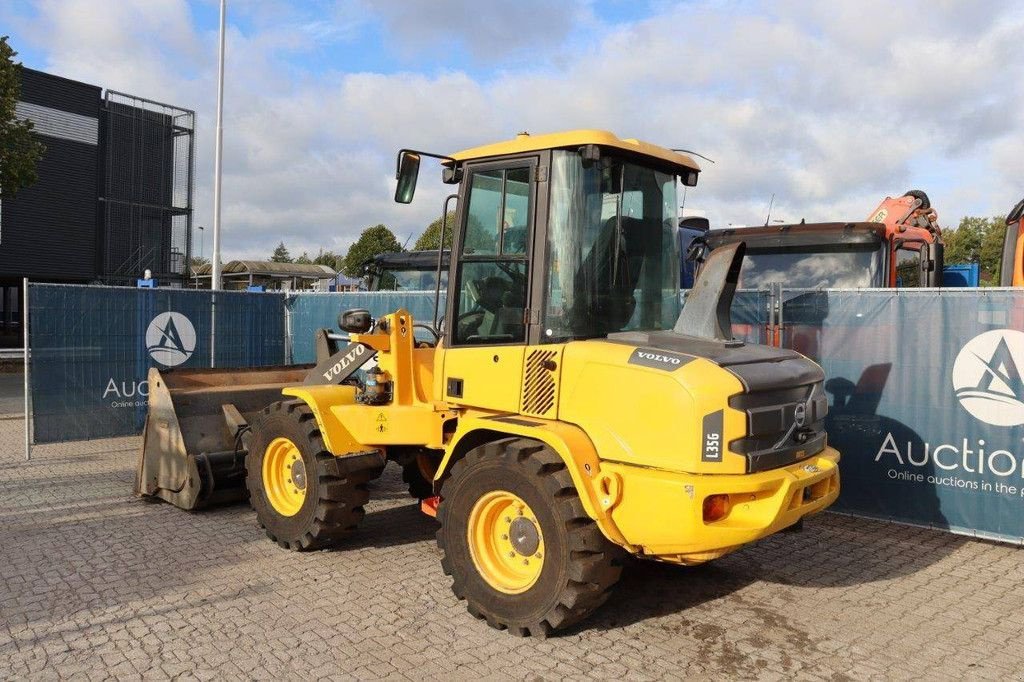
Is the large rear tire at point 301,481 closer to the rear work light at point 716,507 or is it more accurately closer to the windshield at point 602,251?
the windshield at point 602,251

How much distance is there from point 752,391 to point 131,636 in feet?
11.9

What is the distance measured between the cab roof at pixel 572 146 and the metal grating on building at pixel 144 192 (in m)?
27.7

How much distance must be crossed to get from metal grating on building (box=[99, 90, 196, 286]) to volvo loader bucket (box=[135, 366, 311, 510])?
956 inches

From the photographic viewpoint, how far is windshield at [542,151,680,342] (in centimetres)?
446

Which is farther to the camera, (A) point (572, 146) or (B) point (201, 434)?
(B) point (201, 434)

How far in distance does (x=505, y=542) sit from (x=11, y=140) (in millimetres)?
15874

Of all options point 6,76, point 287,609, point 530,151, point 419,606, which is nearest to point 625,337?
point 530,151

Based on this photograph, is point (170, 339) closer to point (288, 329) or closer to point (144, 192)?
point (288, 329)

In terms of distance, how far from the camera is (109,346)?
9.91 metres

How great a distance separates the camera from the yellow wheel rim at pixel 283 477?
589 centimetres

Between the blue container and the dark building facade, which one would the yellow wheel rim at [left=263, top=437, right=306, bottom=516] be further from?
the dark building facade

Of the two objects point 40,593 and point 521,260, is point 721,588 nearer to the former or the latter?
point 521,260

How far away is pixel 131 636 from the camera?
430 cm

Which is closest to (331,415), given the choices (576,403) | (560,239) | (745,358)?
(576,403)
